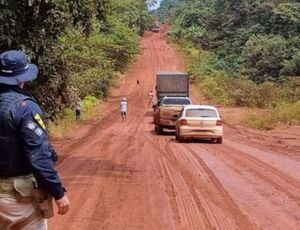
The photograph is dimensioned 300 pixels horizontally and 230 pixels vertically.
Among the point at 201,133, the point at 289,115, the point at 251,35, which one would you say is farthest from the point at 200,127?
the point at 251,35

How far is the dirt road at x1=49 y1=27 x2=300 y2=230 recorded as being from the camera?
8.84m

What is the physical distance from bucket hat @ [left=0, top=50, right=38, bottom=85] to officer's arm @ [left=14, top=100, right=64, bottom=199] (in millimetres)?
201

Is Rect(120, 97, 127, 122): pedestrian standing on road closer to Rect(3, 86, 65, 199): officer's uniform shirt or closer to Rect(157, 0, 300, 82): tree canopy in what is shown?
Rect(157, 0, 300, 82): tree canopy

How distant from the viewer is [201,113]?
78.9ft

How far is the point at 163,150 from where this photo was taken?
20094 mm

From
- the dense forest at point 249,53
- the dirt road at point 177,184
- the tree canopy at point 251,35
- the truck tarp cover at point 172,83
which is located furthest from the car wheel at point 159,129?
the tree canopy at point 251,35

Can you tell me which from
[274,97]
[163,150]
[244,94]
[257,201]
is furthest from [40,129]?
[244,94]

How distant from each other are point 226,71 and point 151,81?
24.8 ft

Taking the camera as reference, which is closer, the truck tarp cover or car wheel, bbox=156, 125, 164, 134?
car wheel, bbox=156, 125, 164, 134

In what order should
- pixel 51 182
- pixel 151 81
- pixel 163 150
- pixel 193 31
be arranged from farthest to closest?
pixel 193 31
pixel 151 81
pixel 163 150
pixel 51 182

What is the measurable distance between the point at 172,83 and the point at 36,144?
36.5 meters

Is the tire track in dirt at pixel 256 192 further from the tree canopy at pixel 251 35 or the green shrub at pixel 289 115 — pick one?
the tree canopy at pixel 251 35

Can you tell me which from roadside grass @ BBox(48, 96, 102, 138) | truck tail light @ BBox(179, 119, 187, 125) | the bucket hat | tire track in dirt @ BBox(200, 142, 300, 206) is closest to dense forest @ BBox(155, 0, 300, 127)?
roadside grass @ BBox(48, 96, 102, 138)

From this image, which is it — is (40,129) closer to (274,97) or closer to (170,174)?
(170,174)
